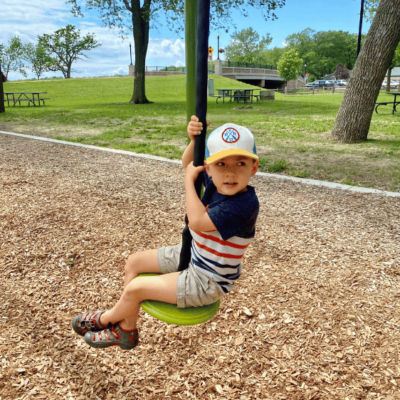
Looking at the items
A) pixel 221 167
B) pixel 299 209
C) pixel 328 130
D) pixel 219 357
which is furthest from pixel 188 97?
pixel 328 130

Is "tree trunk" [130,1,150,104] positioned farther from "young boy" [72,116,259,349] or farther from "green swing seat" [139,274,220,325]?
"green swing seat" [139,274,220,325]

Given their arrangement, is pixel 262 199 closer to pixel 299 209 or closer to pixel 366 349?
pixel 299 209

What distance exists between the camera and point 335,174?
7000mm

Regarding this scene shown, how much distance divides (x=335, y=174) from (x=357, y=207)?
174 cm

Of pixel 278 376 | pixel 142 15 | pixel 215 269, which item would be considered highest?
pixel 142 15

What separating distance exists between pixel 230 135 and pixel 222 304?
1.84 m

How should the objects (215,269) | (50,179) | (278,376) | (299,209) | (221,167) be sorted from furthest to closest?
(50,179), (299,209), (278,376), (215,269), (221,167)

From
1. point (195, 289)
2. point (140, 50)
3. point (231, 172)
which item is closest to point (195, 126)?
point (231, 172)

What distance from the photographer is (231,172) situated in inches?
73.6

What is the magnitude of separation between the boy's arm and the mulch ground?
3.89 feet

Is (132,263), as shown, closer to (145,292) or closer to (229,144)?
(145,292)

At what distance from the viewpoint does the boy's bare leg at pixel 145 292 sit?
6.67ft

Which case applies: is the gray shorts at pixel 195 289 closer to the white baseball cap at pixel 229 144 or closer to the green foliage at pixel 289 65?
the white baseball cap at pixel 229 144

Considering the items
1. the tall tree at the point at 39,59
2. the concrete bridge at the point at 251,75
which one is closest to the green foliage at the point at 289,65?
the concrete bridge at the point at 251,75
